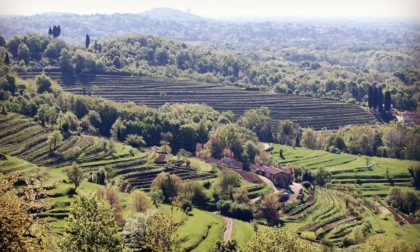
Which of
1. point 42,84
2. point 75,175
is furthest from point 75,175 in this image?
point 42,84

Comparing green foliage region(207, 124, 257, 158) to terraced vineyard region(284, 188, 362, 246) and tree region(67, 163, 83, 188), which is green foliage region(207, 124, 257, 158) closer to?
terraced vineyard region(284, 188, 362, 246)

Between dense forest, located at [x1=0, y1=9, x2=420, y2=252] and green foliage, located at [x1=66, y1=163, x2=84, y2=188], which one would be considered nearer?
dense forest, located at [x1=0, y1=9, x2=420, y2=252]

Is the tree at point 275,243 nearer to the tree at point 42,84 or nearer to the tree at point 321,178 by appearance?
the tree at point 321,178

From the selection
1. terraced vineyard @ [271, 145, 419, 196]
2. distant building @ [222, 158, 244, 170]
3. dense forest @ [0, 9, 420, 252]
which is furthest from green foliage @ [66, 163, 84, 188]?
terraced vineyard @ [271, 145, 419, 196]

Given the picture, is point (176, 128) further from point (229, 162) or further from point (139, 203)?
point (139, 203)

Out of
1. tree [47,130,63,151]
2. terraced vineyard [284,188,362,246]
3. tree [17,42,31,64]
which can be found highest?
tree [17,42,31,64]

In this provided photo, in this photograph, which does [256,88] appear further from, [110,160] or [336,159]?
[110,160]

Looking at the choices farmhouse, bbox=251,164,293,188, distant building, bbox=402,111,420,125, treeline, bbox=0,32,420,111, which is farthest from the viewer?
treeline, bbox=0,32,420,111
